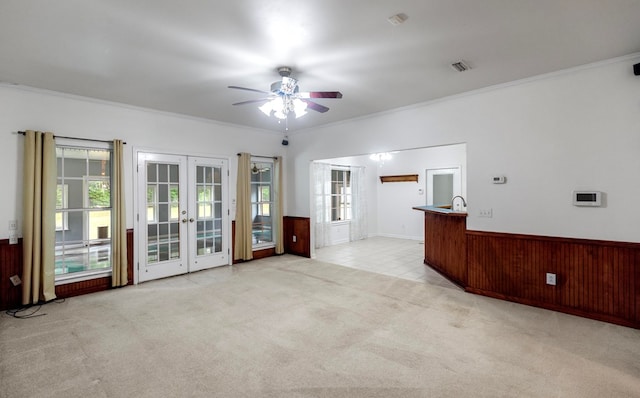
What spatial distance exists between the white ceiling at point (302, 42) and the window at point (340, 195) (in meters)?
4.47

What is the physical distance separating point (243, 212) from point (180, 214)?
1223 mm

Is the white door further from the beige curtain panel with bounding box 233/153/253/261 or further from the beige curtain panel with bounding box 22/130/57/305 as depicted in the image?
Result: the beige curtain panel with bounding box 22/130/57/305

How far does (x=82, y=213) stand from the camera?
4422 millimetres

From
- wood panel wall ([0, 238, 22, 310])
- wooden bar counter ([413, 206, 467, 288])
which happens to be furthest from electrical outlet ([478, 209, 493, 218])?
wood panel wall ([0, 238, 22, 310])

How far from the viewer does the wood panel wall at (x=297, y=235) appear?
6.69m

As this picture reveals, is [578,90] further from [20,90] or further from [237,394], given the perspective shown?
[20,90]

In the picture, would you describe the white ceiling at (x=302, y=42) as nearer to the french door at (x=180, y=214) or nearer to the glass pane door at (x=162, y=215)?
the glass pane door at (x=162, y=215)

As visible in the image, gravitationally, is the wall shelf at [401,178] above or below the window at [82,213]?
above

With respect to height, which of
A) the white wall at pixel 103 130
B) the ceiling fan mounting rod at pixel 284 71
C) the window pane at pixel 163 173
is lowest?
Answer: the window pane at pixel 163 173

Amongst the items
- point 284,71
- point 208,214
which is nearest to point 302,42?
point 284,71

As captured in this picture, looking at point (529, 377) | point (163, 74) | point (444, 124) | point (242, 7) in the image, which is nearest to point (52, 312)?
point (163, 74)

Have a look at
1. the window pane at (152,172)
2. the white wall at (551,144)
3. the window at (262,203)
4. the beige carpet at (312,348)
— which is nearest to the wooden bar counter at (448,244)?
the white wall at (551,144)

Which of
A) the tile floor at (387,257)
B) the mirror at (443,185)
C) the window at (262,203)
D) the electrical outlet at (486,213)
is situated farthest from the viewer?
the mirror at (443,185)

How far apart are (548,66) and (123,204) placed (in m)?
5.99
